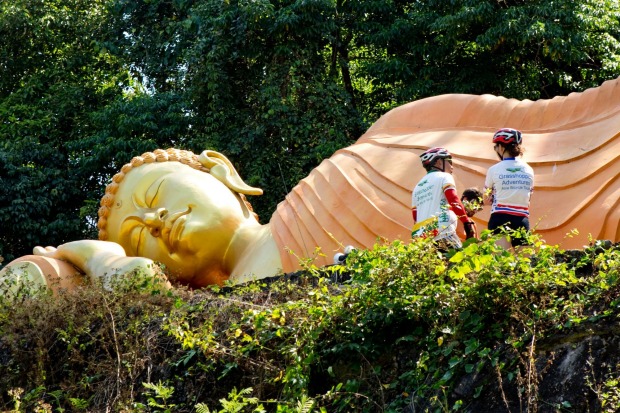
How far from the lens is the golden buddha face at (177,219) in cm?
851

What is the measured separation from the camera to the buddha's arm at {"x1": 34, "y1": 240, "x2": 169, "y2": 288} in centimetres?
763

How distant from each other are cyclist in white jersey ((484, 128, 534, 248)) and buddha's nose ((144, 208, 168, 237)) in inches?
114

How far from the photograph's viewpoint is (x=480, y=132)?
323 inches

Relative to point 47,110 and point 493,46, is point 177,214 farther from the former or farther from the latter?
point 47,110

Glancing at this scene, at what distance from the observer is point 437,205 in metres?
6.51

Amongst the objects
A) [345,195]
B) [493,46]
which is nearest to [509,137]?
[345,195]

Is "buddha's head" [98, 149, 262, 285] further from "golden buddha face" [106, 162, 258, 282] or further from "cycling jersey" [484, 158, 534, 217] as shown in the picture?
"cycling jersey" [484, 158, 534, 217]

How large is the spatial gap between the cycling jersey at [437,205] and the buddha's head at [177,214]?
226 centimetres

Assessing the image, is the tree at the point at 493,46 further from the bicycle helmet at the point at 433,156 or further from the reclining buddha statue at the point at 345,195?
the bicycle helmet at the point at 433,156

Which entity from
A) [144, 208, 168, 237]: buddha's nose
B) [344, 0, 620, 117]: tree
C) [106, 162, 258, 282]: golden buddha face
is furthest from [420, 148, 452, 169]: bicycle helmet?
[344, 0, 620, 117]: tree

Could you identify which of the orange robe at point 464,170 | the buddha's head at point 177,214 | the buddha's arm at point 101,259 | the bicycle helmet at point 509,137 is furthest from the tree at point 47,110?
the bicycle helmet at point 509,137

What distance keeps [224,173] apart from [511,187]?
3.15 metres

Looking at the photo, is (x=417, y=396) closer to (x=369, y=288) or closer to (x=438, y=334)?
(x=438, y=334)

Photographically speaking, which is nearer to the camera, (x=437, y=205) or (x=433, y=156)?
(x=437, y=205)
